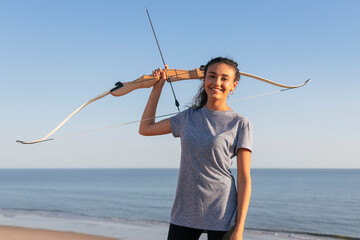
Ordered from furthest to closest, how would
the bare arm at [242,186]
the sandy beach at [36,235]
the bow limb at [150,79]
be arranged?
1. the sandy beach at [36,235]
2. the bow limb at [150,79]
3. the bare arm at [242,186]

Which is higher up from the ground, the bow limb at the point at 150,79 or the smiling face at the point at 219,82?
the bow limb at the point at 150,79

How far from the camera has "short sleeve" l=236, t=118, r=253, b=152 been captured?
1.74 m

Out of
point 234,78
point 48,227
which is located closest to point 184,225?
point 234,78

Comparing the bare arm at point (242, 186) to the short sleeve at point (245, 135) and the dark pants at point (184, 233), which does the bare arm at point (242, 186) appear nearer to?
the short sleeve at point (245, 135)

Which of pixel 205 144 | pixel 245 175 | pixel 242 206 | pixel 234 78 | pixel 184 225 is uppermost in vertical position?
pixel 234 78

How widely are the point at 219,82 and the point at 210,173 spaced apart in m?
0.43

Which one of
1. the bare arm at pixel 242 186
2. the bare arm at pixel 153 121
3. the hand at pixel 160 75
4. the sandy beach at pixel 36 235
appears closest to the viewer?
the bare arm at pixel 242 186

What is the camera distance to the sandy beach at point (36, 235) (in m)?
8.83

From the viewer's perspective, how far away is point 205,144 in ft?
5.72

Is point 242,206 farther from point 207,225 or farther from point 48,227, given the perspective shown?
point 48,227

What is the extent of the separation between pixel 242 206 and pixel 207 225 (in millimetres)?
181

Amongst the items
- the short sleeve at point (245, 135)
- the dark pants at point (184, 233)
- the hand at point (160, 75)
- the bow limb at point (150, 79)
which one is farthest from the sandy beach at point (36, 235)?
the short sleeve at point (245, 135)

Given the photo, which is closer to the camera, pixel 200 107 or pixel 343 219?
pixel 200 107

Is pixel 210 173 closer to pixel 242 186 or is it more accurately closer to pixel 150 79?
pixel 242 186
